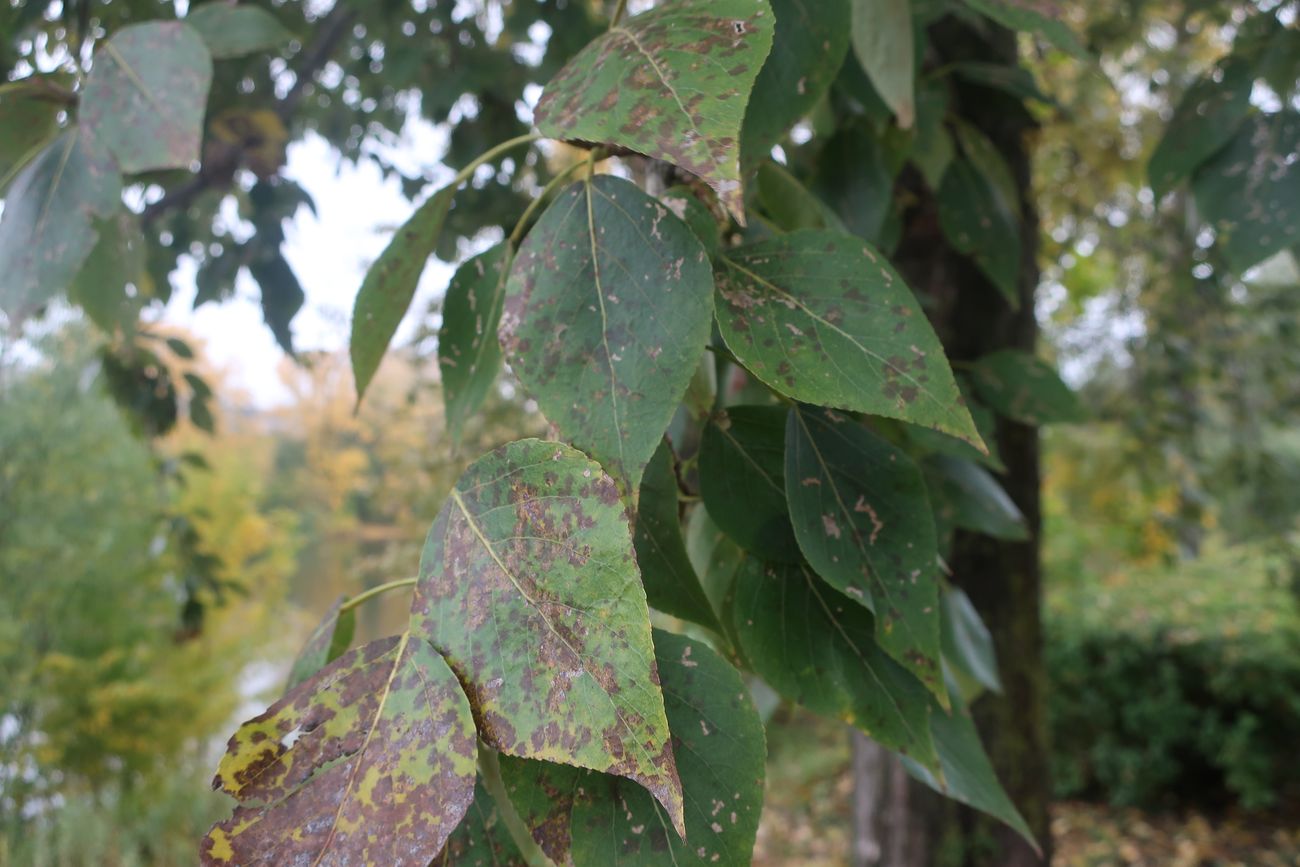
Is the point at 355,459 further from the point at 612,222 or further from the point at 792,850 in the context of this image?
the point at 612,222

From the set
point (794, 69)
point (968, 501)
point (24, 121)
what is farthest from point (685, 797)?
point (24, 121)

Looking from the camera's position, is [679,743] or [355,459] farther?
[355,459]

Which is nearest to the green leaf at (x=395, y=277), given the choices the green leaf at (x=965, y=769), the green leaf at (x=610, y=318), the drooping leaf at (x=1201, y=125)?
the green leaf at (x=610, y=318)

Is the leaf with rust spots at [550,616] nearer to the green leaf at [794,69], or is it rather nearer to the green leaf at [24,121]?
the green leaf at [794,69]

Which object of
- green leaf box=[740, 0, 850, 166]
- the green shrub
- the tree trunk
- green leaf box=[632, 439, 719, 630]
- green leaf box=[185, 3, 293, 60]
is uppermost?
green leaf box=[185, 3, 293, 60]

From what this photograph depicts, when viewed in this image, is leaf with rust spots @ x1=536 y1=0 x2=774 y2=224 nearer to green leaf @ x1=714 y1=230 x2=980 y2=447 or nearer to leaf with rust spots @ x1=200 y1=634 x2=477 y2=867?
green leaf @ x1=714 y1=230 x2=980 y2=447

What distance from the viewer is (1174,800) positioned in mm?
4418

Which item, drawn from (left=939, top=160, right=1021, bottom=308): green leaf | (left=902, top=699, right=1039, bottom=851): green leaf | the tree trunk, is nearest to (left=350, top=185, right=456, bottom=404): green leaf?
(left=902, top=699, right=1039, bottom=851): green leaf

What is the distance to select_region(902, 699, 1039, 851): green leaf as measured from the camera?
46 cm

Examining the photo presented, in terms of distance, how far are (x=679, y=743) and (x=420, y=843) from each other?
0.10m

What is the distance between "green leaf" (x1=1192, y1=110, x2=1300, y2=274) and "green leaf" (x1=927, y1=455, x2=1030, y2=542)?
238 millimetres

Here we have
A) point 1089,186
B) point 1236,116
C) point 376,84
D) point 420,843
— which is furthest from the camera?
point 1089,186

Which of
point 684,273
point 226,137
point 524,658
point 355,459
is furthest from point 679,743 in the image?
point 355,459

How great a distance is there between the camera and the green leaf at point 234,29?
26.5 inches
